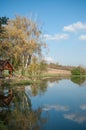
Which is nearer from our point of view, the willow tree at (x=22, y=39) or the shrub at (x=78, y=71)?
the willow tree at (x=22, y=39)

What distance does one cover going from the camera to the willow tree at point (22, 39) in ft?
159

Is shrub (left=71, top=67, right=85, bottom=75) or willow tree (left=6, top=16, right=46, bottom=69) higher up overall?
willow tree (left=6, top=16, right=46, bottom=69)

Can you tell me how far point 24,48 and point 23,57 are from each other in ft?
10.4

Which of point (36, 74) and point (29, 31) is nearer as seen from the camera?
point (29, 31)

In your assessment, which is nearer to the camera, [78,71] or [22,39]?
[22,39]

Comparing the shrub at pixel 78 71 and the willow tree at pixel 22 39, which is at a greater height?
the willow tree at pixel 22 39

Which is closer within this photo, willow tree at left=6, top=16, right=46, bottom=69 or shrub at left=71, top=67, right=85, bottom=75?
willow tree at left=6, top=16, right=46, bottom=69

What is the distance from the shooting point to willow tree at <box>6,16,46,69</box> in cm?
4850

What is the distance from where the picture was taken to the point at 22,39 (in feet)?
161

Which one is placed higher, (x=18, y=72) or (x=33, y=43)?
(x=33, y=43)

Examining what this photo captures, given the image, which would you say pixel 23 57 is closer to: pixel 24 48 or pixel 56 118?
pixel 24 48

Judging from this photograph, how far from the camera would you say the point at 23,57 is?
52.2 m

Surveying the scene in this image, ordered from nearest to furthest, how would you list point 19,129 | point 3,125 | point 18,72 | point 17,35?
point 19,129 < point 3,125 < point 17,35 < point 18,72

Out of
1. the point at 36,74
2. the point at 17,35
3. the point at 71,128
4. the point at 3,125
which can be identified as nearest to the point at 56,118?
the point at 71,128
